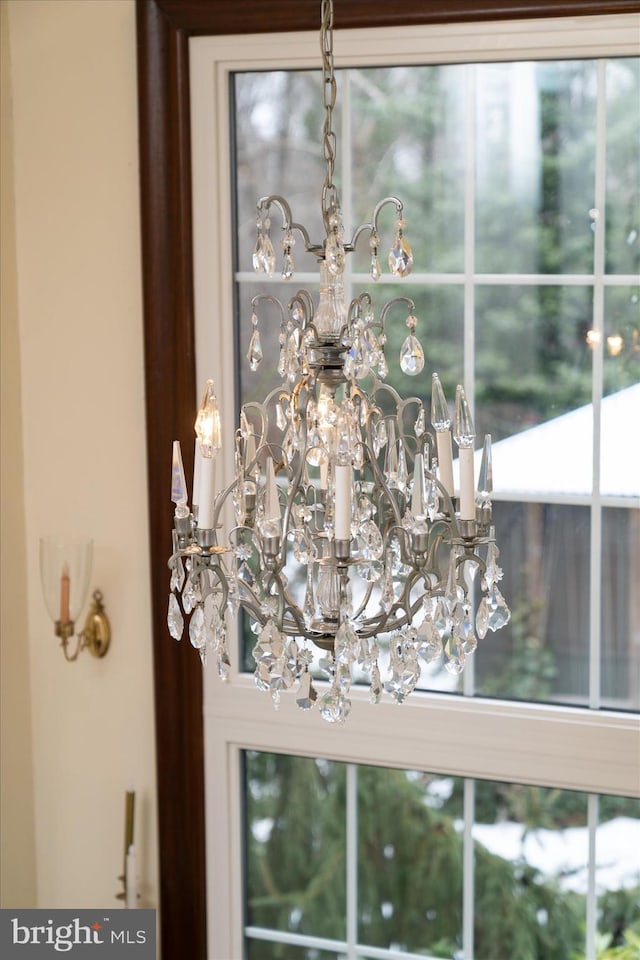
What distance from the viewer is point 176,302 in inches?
102

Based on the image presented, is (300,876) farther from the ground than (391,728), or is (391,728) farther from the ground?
(391,728)

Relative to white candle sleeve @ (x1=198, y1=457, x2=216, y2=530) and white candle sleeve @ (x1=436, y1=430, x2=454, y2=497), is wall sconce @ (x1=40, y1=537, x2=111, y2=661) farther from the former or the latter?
white candle sleeve @ (x1=436, y1=430, x2=454, y2=497)

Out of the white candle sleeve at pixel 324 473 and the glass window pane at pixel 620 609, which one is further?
the glass window pane at pixel 620 609

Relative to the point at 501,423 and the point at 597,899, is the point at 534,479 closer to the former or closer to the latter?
the point at 501,423

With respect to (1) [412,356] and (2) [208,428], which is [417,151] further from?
(2) [208,428]

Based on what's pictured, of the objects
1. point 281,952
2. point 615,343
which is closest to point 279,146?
point 615,343

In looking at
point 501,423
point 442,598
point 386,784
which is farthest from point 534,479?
point 442,598

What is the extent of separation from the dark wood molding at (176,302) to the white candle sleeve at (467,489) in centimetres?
129

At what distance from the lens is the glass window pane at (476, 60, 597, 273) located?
2371mm

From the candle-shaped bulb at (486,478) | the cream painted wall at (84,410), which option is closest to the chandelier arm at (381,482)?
the candle-shaped bulb at (486,478)

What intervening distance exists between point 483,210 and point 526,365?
1.12 ft

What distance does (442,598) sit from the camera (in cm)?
138

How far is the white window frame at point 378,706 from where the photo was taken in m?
2.35

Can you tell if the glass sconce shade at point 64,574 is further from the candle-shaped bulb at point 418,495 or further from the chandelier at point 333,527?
the candle-shaped bulb at point 418,495
